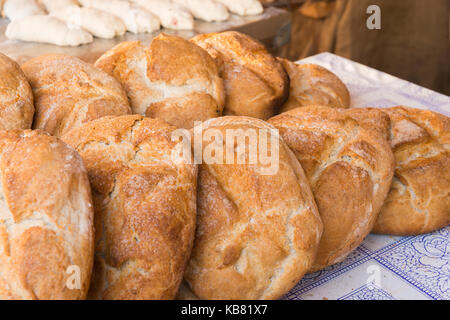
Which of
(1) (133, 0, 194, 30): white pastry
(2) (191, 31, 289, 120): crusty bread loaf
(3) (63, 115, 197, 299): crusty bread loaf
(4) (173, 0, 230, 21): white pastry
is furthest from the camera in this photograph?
(4) (173, 0, 230, 21): white pastry

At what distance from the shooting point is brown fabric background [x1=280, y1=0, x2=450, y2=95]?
5.43 m

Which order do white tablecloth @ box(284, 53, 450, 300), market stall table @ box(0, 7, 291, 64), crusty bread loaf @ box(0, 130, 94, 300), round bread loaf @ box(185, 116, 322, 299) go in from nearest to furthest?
crusty bread loaf @ box(0, 130, 94, 300), round bread loaf @ box(185, 116, 322, 299), white tablecloth @ box(284, 53, 450, 300), market stall table @ box(0, 7, 291, 64)

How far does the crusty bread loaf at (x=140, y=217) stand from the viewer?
4.31ft

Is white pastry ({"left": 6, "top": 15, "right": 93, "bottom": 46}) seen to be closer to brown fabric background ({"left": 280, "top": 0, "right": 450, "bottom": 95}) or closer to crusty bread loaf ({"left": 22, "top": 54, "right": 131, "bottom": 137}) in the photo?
crusty bread loaf ({"left": 22, "top": 54, "right": 131, "bottom": 137})

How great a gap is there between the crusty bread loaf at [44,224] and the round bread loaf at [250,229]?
403 mm

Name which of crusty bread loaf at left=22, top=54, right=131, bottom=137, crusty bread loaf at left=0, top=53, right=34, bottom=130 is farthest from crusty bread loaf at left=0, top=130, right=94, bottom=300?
crusty bread loaf at left=22, top=54, right=131, bottom=137

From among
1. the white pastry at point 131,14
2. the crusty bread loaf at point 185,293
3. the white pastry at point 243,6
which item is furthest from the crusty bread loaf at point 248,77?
the white pastry at point 243,6

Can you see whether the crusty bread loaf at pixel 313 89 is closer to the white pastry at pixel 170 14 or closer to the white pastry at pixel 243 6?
the white pastry at pixel 170 14

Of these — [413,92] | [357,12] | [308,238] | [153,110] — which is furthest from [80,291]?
[357,12]

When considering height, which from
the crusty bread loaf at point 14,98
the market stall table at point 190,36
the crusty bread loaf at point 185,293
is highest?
the crusty bread loaf at point 14,98

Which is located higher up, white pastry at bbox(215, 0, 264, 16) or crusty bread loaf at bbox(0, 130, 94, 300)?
crusty bread loaf at bbox(0, 130, 94, 300)

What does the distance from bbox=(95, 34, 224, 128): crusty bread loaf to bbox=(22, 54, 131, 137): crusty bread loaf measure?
0.12m
